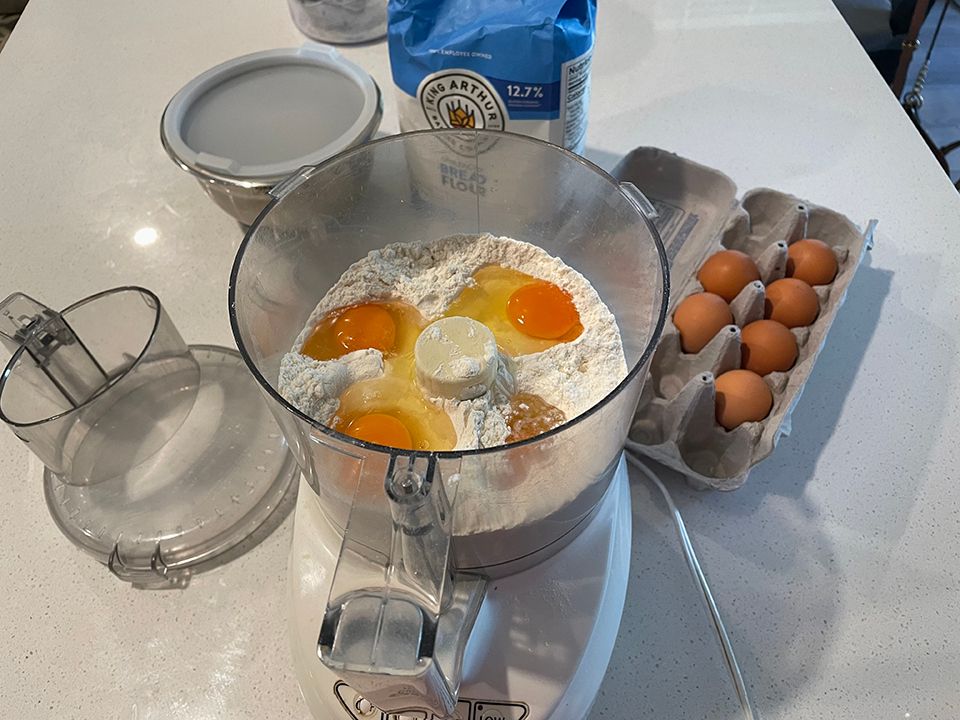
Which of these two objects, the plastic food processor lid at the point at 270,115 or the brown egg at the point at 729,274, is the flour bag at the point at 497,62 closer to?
the plastic food processor lid at the point at 270,115

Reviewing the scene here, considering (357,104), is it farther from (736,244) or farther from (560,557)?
(560,557)

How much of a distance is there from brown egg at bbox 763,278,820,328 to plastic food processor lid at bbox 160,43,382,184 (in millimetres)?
538

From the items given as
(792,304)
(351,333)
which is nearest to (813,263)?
(792,304)

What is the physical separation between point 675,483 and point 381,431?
0.36 m

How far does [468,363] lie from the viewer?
51 cm

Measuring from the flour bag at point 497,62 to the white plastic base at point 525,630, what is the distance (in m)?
0.43

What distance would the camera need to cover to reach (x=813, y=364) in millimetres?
739

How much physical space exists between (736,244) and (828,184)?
0.74 ft

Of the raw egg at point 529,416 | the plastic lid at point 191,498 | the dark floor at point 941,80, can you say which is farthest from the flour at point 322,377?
the dark floor at point 941,80

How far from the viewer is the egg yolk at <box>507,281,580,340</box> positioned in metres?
0.60

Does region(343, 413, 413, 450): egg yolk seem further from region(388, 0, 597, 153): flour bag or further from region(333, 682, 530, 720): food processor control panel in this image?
region(388, 0, 597, 153): flour bag

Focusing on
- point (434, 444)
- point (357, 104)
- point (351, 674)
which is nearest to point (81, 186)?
point (357, 104)

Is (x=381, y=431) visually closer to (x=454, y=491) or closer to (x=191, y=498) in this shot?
(x=454, y=491)

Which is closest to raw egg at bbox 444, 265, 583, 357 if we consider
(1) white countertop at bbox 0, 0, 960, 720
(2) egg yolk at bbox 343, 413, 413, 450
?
(2) egg yolk at bbox 343, 413, 413, 450
